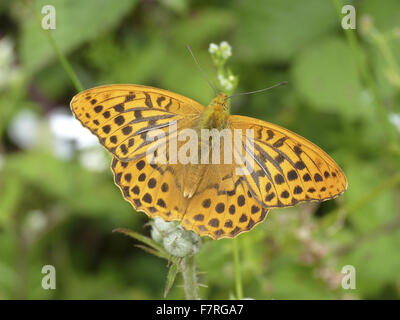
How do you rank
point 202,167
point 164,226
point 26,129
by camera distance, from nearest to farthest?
1. point 164,226
2. point 202,167
3. point 26,129

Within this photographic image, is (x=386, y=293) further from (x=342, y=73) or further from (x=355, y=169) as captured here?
(x=342, y=73)

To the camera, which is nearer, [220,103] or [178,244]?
[178,244]

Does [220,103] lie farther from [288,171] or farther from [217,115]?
[288,171]

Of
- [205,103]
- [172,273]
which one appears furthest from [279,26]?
[172,273]

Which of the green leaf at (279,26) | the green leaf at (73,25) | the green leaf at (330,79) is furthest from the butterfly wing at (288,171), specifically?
the green leaf at (279,26)

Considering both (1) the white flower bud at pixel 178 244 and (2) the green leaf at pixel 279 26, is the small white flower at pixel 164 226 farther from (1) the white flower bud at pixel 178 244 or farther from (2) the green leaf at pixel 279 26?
(2) the green leaf at pixel 279 26

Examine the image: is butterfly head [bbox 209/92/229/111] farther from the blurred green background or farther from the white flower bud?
the blurred green background
